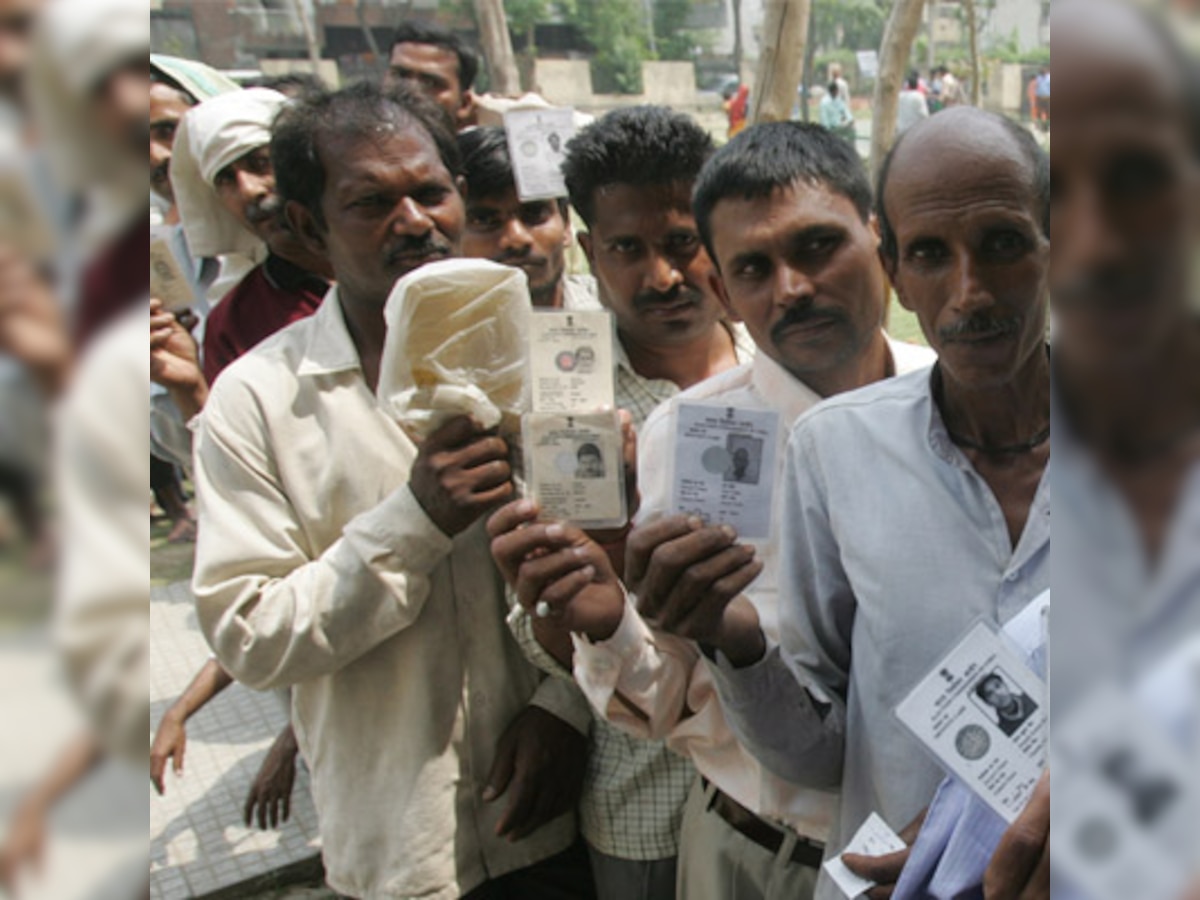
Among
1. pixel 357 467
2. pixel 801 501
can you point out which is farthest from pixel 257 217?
pixel 801 501

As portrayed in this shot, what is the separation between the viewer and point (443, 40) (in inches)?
147

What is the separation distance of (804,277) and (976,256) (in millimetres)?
466

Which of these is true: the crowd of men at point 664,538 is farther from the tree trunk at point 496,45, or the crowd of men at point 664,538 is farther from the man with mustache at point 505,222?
the tree trunk at point 496,45

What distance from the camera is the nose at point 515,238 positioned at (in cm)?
239

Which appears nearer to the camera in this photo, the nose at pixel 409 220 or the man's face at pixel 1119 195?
the man's face at pixel 1119 195

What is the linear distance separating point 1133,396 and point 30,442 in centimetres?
30

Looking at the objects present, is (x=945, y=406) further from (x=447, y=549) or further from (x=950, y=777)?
(x=447, y=549)

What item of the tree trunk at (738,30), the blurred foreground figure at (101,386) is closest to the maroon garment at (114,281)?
the blurred foreground figure at (101,386)

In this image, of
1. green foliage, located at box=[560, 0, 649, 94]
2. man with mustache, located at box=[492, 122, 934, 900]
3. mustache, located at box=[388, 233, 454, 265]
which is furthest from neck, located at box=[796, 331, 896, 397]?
green foliage, located at box=[560, 0, 649, 94]

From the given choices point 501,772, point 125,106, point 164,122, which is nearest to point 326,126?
point 501,772

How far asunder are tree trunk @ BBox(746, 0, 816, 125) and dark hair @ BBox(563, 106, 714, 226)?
1992 millimetres

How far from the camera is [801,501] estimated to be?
50.0 inches

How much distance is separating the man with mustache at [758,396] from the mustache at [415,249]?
1.37 ft

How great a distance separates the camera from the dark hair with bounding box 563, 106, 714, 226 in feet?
6.16
